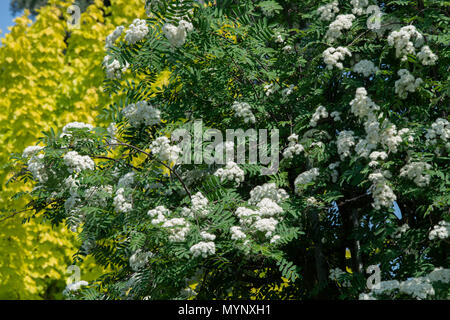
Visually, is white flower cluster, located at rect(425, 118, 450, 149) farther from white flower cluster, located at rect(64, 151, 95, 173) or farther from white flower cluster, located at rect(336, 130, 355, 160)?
white flower cluster, located at rect(64, 151, 95, 173)

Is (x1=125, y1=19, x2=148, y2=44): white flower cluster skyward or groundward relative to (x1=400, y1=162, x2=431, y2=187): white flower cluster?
skyward

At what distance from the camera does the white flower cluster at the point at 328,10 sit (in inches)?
191

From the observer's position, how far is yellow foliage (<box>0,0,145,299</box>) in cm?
853

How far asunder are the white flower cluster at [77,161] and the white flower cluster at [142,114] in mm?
763

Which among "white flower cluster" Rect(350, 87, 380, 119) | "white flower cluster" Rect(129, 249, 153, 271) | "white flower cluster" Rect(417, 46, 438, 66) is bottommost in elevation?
"white flower cluster" Rect(129, 249, 153, 271)

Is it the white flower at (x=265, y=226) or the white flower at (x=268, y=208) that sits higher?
the white flower at (x=268, y=208)

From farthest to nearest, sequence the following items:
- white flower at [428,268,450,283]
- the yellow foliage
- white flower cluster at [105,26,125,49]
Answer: the yellow foliage → white flower cluster at [105,26,125,49] → white flower at [428,268,450,283]

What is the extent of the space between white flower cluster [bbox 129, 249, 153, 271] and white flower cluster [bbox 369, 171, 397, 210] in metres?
1.92

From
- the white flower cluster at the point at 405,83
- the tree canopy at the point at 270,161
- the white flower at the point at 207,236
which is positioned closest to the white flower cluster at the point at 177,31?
the tree canopy at the point at 270,161

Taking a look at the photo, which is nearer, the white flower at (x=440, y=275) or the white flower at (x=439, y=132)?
the white flower at (x=440, y=275)

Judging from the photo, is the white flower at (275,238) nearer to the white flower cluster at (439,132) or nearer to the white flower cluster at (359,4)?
the white flower cluster at (439,132)

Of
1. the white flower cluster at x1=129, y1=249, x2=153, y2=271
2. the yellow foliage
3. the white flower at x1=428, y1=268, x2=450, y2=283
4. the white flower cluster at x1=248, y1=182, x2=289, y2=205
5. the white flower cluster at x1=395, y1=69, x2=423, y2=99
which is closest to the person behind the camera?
the white flower at x1=428, y1=268, x2=450, y2=283

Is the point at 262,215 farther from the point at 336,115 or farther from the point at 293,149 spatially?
the point at 336,115

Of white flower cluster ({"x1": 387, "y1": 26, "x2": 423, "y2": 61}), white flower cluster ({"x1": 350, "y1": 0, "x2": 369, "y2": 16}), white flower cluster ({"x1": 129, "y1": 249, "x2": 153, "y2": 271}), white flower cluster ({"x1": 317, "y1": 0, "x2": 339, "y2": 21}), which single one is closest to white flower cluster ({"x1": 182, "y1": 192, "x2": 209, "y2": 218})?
white flower cluster ({"x1": 129, "y1": 249, "x2": 153, "y2": 271})
